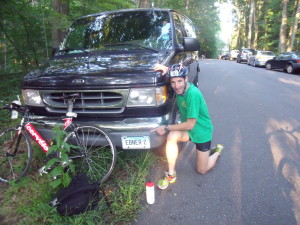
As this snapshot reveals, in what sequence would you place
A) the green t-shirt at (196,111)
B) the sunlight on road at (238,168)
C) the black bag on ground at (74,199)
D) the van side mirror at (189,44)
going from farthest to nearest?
1. the van side mirror at (189,44)
2. the green t-shirt at (196,111)
3. the sunlight on road at (238,168)
4. the black bag on ground at (74,199)

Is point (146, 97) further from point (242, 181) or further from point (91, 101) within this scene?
point (242, 181)

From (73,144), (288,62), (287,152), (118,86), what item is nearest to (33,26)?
(73,144)

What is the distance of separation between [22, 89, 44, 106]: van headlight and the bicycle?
0.43 ft

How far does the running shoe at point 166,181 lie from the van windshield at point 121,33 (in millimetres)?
1768

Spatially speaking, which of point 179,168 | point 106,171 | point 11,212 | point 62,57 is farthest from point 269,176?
point 62,57

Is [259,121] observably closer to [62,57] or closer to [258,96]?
[258,96]

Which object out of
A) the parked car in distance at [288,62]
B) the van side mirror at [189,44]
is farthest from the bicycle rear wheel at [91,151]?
the parked car in distance at [288,62]

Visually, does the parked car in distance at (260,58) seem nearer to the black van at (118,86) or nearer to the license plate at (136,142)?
the black van at (118,86)

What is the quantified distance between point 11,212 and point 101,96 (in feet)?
5.15

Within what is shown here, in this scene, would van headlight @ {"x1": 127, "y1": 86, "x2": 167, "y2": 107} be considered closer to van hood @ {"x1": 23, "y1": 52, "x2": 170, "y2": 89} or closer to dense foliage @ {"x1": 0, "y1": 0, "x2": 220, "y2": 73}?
van hood @ {"x1": 23, "y1": 52, "x2": 170, "y2": 89}

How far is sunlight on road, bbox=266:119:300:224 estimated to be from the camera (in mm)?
2725

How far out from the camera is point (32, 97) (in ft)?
10.1

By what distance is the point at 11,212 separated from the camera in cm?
255

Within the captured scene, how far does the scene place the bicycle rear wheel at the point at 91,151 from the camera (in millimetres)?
2814
